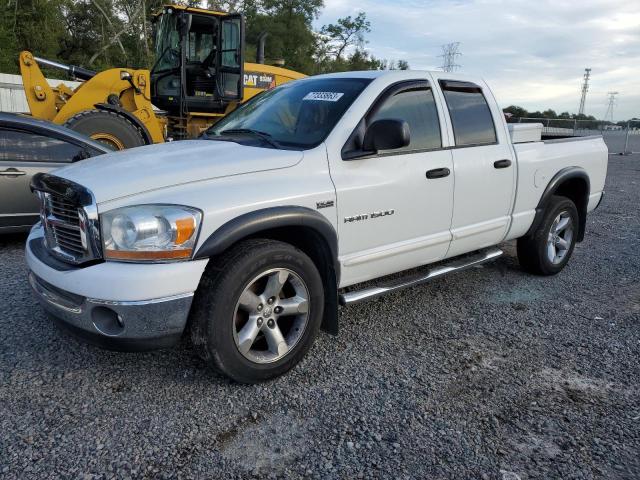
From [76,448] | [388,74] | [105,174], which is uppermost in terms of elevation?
[388,74]

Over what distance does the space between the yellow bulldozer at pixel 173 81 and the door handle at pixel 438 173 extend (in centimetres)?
687

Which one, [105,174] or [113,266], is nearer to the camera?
[113,266]

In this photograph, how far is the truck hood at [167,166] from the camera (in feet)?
9.29

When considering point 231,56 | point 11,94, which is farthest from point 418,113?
point 11,94

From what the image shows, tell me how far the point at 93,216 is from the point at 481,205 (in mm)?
2971

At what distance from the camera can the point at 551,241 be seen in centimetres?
533

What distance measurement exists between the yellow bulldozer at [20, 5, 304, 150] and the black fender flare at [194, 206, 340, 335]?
23.9 feet

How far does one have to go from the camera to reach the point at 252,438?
269 cm

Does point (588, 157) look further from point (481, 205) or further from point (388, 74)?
point (388, 74)

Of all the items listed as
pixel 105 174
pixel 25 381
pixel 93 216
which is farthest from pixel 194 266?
pixel 25 381

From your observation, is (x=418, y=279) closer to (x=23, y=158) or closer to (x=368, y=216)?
(x=368, y=216)

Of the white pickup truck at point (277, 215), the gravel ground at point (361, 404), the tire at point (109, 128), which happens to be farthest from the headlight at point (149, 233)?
the tire at point (109, 128)

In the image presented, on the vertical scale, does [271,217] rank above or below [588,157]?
below

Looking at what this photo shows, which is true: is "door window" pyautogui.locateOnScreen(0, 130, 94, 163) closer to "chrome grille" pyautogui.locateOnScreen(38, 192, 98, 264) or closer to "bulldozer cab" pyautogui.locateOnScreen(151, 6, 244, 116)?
"chrome grille" pyautogui.locateOnScreen(38, 192, 98, 264)
